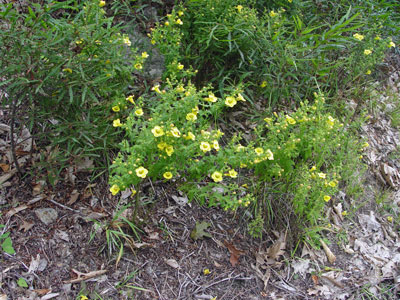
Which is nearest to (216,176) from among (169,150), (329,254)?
(169,150)

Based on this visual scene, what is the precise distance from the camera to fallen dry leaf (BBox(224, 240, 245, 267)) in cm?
254

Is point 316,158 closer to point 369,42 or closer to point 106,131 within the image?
point 369,42

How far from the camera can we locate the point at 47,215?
2439 mm

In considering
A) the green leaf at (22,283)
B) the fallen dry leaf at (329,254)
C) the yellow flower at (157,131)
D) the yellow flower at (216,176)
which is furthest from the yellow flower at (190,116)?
the fallen dry leaf at (329,254)

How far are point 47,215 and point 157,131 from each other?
1.09 m

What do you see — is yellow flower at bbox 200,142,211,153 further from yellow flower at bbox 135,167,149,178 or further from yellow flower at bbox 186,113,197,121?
yellow flower at bbox 135,167,149,178

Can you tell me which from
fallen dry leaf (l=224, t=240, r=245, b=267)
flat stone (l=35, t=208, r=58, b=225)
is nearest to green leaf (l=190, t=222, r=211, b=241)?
fallen dry leaf (l=224, t=240, r=245, b=267)

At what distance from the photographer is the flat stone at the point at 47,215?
241 centimetres

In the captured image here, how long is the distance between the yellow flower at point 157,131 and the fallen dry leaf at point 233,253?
111 cm

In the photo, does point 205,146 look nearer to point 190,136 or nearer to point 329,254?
point 190,136

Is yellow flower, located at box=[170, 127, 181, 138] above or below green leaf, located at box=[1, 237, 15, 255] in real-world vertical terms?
above

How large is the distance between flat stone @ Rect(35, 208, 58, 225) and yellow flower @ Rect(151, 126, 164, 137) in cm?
106

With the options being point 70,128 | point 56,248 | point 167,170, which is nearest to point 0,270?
point 56,248

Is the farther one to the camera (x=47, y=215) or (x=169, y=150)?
(x=47, y=215)
